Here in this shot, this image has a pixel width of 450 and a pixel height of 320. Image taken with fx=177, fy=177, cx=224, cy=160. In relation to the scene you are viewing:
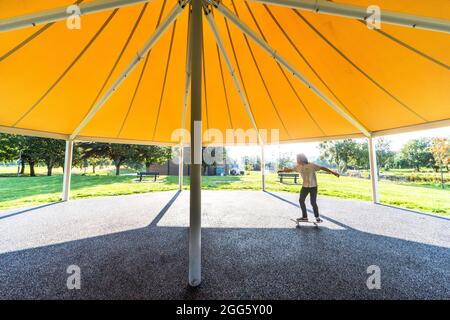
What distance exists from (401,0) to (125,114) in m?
8.28

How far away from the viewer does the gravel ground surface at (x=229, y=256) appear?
8.44 ft

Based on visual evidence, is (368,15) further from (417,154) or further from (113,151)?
(417,154)

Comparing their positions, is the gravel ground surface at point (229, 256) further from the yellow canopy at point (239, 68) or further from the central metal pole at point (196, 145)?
the yellow canopy at point (239, 68)

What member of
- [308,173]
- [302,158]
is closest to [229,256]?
[308,173]

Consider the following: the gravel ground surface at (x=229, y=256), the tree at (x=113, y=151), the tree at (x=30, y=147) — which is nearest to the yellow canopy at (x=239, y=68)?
the gravel ground surface at (x=229, y=256)

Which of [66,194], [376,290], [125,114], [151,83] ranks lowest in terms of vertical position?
[376,290]

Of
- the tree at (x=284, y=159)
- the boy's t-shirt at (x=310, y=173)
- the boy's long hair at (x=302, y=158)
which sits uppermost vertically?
the tree at (x=284, y=159)

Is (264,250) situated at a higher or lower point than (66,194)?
lower

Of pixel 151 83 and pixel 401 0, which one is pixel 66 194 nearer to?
pixel 151 83

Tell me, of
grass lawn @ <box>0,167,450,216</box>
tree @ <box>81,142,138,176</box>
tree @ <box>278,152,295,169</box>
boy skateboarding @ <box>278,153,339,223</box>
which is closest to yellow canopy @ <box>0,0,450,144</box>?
boy skateboarding @ <box>278,153,339,223</box>

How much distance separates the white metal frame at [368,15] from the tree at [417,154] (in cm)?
4108
